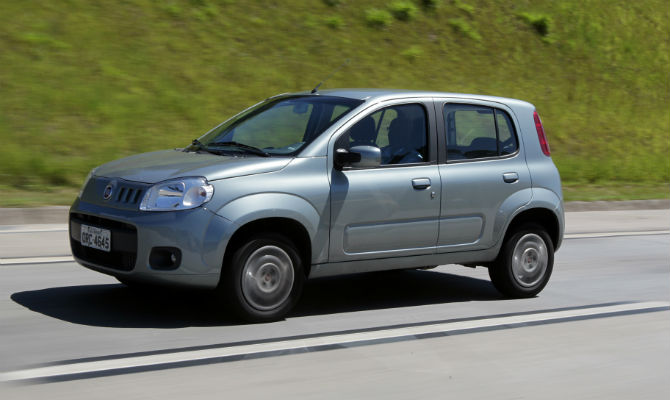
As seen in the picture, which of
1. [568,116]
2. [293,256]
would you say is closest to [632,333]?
[293,256]

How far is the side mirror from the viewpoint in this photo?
6.36m

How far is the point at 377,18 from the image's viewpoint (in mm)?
24312

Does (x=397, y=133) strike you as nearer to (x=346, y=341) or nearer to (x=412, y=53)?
(x=346, y=341)

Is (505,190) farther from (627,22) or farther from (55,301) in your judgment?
(627,22)

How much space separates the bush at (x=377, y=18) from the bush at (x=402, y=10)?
44cm

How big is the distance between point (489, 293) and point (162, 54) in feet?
42.4

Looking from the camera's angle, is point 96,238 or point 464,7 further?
point 464,7

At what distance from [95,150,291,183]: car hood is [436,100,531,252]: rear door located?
1431 mm

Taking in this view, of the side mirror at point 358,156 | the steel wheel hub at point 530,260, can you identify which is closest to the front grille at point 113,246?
the side mirror at point 358,156

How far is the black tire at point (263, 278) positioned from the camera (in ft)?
19.8

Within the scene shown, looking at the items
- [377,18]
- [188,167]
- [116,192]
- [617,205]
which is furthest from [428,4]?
[116,192]

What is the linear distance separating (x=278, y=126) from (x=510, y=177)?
1.88 meters

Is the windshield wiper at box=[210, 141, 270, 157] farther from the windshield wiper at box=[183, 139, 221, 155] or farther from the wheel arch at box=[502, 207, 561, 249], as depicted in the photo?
the wheel arch at box=[502, 207, 561, 249]

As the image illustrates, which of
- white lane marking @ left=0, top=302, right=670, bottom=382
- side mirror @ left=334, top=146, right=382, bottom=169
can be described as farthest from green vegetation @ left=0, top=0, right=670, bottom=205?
white lane marking @ left=0, top=302, right=670, bottom=382
